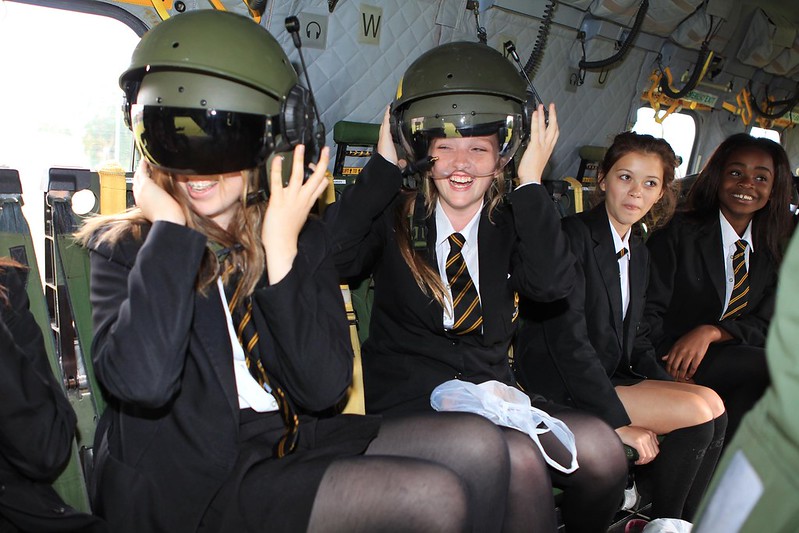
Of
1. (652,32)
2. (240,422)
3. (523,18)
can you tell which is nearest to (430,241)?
(240,422)

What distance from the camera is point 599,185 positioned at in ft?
10.0

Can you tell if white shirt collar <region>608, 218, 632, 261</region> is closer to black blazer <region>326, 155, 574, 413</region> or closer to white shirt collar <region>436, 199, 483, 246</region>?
black blazer <region>326, 155, 574, 413</region>

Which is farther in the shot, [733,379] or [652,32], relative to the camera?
[652,32]

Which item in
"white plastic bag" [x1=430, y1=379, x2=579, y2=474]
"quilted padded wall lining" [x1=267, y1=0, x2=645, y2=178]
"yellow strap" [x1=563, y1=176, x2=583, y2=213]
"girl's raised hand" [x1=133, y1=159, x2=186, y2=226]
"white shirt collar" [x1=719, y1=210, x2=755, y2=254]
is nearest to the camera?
"girl's raised hand" [x1=133, y1=159, x2=186, y2=226]

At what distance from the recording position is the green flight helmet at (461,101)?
7.45 feet

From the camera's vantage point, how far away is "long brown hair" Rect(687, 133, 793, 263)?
11.0 feet

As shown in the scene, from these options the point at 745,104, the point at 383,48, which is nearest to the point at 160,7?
the point at 383,48

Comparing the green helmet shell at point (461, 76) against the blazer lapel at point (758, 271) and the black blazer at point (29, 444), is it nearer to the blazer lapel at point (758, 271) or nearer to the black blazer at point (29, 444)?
the black blazer at point (29, 444)

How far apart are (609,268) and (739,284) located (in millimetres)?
944

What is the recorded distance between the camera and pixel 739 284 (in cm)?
327

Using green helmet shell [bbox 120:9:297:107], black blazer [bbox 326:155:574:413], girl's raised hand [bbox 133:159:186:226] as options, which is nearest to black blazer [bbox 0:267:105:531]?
girl's raised hand [bbox 133:159:186:226]

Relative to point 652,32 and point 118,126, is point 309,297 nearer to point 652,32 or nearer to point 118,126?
point 118,126

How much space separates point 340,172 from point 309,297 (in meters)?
1.61

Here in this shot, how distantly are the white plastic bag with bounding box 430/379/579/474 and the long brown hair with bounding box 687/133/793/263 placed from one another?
69.9 inches
